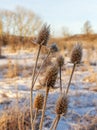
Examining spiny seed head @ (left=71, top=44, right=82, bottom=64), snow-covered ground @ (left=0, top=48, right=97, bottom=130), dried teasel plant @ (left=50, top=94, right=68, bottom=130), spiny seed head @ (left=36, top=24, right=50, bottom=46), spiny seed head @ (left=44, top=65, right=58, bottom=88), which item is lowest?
snow-covered ground @ (left=0, top=48, right=97, bottom=130)

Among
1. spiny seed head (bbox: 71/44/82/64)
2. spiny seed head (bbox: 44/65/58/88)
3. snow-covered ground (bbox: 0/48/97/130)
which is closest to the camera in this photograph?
spiny seed head (bbox: 44/65/58/88)

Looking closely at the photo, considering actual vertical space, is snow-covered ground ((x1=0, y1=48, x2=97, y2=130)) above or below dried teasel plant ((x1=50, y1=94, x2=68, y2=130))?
below

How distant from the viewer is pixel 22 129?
3645 mm

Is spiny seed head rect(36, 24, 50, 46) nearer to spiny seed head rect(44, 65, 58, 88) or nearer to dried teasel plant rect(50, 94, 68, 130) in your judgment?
spiny seed head rect(44, 65, 58, 88)

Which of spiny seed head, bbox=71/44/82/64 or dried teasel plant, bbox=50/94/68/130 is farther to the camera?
spiny seed head, bbox=71/44/82/64

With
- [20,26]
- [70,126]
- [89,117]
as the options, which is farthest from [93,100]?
[20,26]

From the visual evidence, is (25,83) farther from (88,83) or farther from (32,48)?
(32,48)

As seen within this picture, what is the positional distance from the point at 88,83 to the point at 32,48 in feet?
31.2

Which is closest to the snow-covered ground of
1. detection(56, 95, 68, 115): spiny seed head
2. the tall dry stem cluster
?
the tall dry stem cluster

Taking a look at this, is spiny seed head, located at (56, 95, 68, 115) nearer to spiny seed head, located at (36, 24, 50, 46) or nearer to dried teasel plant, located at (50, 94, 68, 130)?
dried teasel plant, located at (50, 94, 68, 130)

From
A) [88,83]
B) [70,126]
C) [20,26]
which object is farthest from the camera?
[20,26]

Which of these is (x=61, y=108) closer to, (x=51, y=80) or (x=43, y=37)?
(x=51, y=80)

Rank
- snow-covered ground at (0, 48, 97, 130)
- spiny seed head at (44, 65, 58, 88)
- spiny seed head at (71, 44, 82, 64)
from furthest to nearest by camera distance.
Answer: snow-covered ground at (0, 48, 97, 130) → spiny seed head at (71, 44, 82, 64) → spiny seed head at (44, 65, 58, 88)

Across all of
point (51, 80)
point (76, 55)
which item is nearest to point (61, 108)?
point (51, 80)
